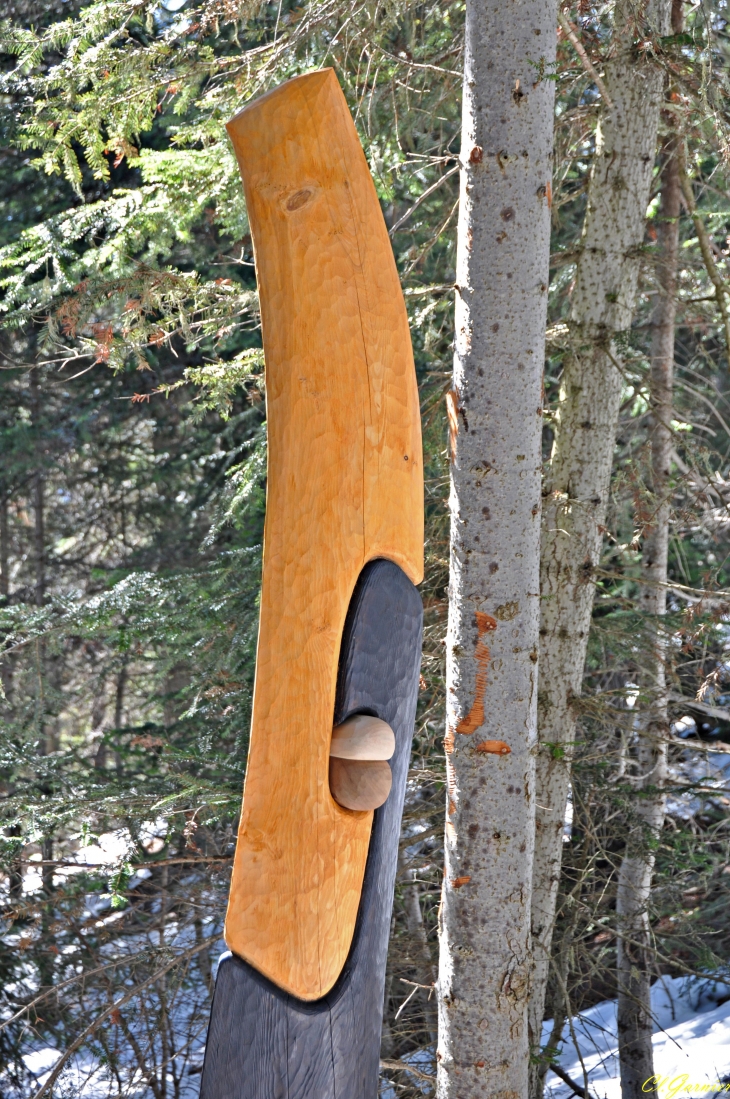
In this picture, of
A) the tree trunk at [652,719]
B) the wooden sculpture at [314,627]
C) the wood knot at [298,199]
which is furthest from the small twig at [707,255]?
the wood knot at [298,199]

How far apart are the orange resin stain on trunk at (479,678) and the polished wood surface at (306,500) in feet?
3.76

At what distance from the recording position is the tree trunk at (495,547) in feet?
7.63

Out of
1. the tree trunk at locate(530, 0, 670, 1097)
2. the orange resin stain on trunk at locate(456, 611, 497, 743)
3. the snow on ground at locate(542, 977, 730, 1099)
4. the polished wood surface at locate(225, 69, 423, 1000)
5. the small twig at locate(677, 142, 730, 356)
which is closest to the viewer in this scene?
the polished wood surface at locate(225, 69, 423, 1000)

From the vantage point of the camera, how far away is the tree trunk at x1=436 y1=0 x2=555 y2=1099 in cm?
232

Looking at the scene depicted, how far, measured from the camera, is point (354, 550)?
4.64 ft

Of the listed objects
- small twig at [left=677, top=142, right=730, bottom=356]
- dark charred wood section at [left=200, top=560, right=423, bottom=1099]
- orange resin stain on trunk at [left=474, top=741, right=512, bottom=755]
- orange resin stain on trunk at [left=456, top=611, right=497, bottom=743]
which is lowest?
dark charred wood section at [left=200, top=560, right=423, bottom=1099]

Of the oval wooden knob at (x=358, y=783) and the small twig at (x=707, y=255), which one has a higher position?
the small twig at (x=707, y=255)

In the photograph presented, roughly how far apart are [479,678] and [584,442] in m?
1.43

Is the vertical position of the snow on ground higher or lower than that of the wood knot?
lower

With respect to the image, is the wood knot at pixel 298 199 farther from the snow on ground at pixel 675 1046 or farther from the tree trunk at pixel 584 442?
the snow on ground at pixel 675 1046

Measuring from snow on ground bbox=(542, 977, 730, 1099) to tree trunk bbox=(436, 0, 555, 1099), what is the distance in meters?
1.97

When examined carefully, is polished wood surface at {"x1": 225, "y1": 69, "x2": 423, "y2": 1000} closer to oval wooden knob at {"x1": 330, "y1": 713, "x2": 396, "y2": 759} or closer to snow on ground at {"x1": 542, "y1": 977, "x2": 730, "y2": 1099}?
oval wooden knob at {"x1": 330, "y1": 713, "x2": 396, "y2": 759}

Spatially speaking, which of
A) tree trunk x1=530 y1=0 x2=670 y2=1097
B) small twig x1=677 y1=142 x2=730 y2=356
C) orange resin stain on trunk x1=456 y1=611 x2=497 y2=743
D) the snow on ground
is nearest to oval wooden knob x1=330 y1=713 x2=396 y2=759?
orange resin stain on trunk x1=456 y1=611 x2=497 y2=743

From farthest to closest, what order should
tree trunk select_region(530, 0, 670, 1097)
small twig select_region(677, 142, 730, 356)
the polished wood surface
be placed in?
tree trunk select_region(530, 0, 670, 1097) < small twig select_region(677, 142, 730, 356) < the polished wood surface
